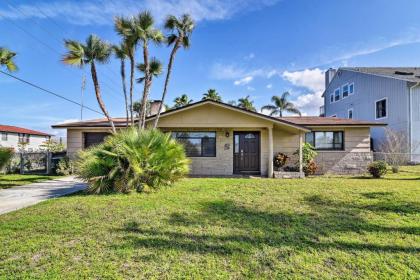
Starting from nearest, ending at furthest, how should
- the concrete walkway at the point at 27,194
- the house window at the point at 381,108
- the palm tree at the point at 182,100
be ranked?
the concrete walkway at the point at 27,194, the house window at the point at 381,108, the palm tree at the point at 182,100

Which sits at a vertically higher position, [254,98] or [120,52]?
[254,98]

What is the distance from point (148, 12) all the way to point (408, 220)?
11.4 m

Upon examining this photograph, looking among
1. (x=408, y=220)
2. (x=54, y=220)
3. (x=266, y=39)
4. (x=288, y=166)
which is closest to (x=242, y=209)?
(x=408, y=220)

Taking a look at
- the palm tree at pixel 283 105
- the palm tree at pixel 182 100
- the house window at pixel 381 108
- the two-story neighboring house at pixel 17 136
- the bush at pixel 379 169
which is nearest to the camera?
the bush at pixel 379 169

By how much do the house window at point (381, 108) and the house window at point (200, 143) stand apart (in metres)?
16.0

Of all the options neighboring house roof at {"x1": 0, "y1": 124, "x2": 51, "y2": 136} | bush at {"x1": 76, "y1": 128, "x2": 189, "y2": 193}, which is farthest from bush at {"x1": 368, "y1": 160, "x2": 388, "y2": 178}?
neighboring house roof at {"x1": 0, "y1": 124, "x2": 51, "y2": 136}

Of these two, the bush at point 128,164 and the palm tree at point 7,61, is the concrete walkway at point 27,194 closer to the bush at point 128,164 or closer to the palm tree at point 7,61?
the bush at point 128,164

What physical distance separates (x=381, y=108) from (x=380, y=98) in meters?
0.87

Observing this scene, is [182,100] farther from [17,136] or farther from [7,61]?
[17,136]

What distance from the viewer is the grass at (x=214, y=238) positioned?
3186 millimetres

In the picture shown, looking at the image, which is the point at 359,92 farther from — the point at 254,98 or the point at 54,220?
the point at 54,220

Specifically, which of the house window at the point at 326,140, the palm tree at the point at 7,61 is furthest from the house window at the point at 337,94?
the palm tree at the point at 7,61

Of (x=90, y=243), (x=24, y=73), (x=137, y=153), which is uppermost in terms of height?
(x=24, y=73)

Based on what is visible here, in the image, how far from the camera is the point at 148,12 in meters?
10.4
